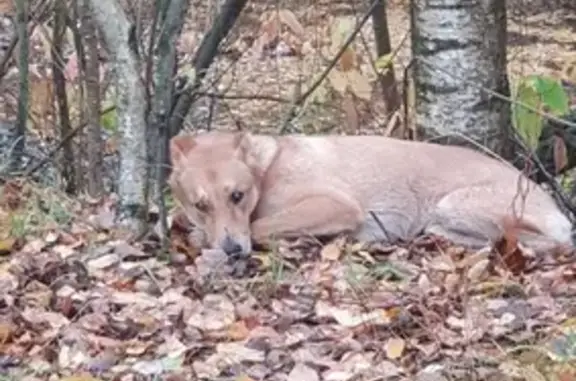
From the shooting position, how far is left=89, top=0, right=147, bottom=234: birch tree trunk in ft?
19.8

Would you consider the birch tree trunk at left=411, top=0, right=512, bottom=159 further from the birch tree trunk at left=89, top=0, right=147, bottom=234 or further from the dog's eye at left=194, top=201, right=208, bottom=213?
the birch tree trunk at left=89, top=0, right=147, bottom=234

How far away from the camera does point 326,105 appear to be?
970 cm

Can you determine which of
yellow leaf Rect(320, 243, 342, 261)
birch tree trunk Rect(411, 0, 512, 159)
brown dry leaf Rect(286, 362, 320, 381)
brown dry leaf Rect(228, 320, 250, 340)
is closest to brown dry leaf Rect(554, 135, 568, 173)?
birch tree trunk Rect(411, 0, 512, 159)

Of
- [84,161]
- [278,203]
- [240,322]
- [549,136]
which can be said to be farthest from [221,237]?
[84,161]

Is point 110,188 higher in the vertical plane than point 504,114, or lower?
lower

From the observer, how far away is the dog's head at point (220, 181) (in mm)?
6629

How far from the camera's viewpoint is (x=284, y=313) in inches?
208

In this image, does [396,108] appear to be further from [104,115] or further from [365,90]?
[104,115]

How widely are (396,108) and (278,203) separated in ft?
9.06

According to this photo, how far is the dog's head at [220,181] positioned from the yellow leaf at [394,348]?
159 cm

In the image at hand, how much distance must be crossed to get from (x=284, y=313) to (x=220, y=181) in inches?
60.8

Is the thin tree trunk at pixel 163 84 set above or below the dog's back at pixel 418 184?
above

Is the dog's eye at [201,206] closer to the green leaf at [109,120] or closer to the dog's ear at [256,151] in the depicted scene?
the dog's ear at [256,151]

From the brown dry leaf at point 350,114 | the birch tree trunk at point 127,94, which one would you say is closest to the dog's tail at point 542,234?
the birch tree trunk at point 127,94
